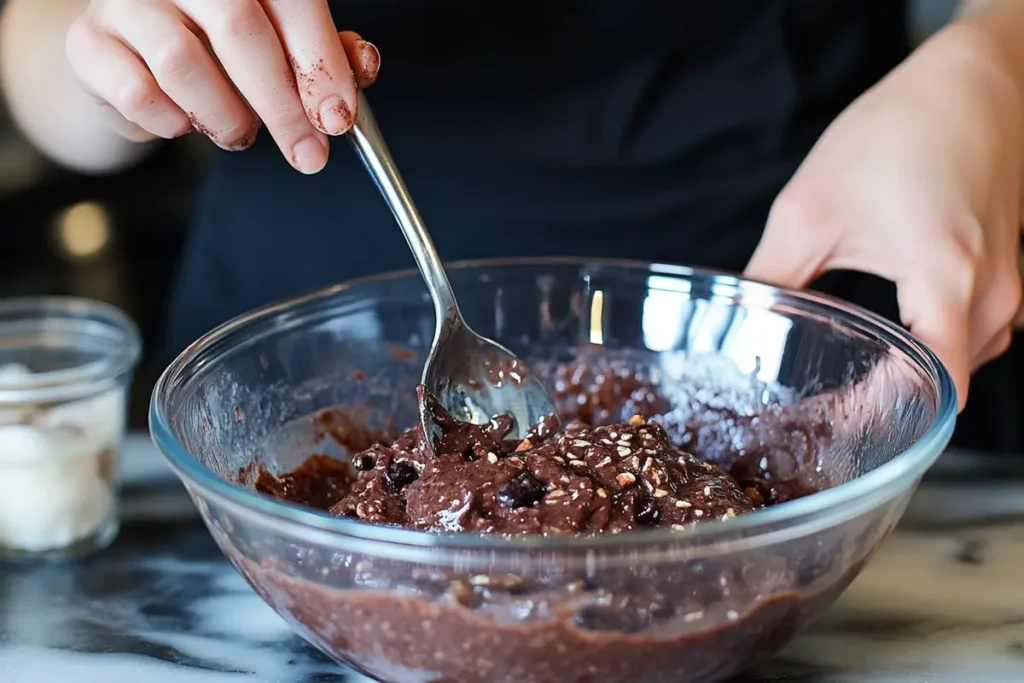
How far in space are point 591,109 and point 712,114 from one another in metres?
0.18

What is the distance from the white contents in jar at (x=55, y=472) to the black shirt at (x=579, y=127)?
515mm

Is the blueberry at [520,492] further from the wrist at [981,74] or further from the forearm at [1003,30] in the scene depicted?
the forearm at [1003,30]

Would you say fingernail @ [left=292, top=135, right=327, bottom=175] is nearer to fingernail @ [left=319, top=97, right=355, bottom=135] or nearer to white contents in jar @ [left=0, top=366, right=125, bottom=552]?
fingernail @ [left=319, top=97, right=355, bottom=135]

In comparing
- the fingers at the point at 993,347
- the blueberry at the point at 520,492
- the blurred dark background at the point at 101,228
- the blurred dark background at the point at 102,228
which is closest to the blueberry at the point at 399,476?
the blueberry at the point at 520,492

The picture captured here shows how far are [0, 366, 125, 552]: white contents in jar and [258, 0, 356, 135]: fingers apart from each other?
525mm

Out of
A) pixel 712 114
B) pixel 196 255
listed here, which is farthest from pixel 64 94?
pixel 712 114

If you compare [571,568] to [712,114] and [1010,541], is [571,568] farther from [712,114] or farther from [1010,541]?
[712,114]

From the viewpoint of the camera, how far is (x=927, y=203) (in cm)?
121

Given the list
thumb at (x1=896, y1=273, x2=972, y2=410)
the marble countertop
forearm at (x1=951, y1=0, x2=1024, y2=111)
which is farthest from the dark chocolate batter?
forearm at (x1=951, y1=0, x2=1024, y2=111)

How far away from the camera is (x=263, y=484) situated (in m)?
1.12

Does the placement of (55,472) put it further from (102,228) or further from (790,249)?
(102,228)

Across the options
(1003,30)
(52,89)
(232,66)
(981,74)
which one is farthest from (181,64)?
(1003,30)

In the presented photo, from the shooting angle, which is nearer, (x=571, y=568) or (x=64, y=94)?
(x=571, y=568)

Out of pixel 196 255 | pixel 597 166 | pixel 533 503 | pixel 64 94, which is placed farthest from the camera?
pixel 196 255
